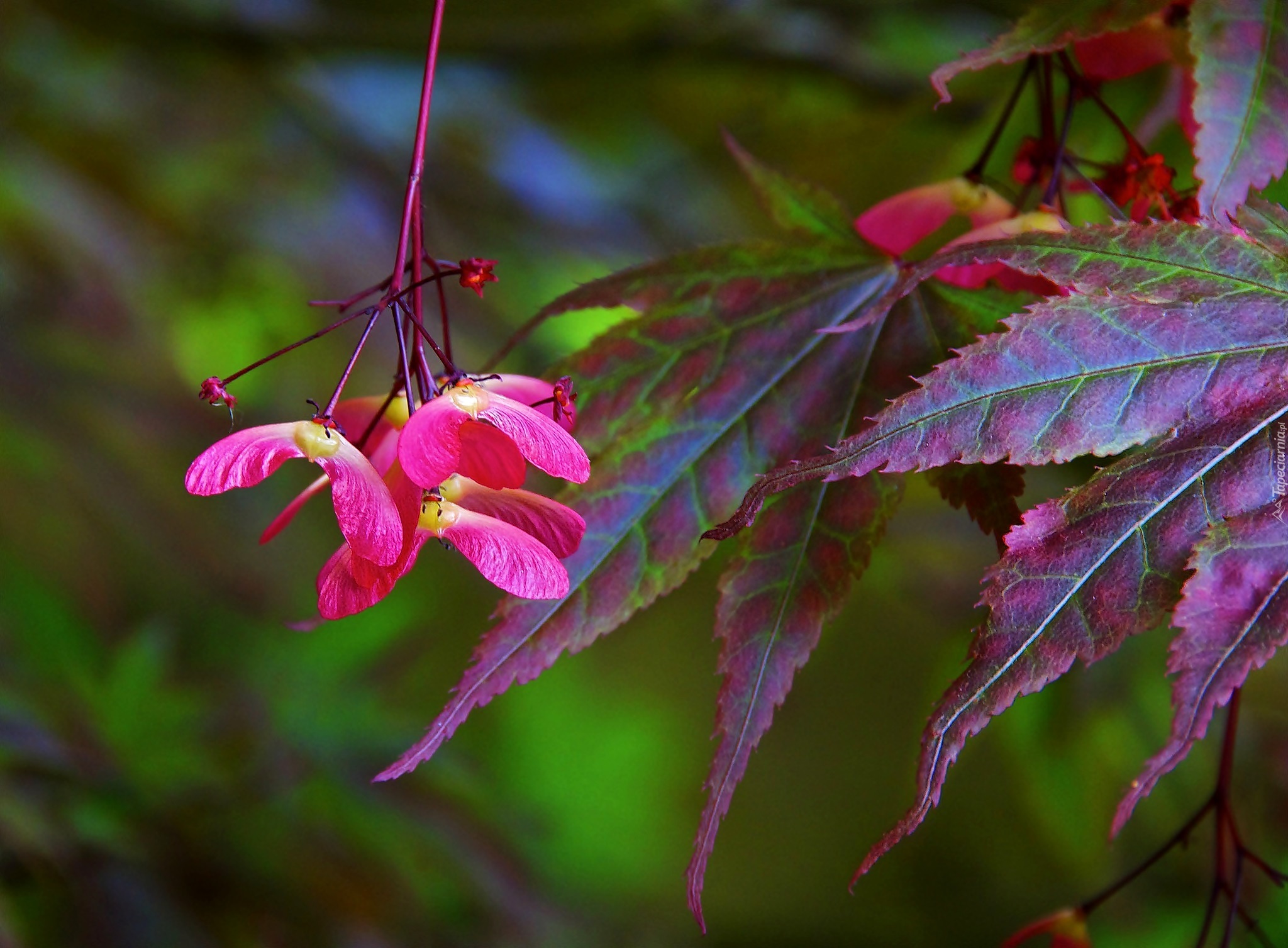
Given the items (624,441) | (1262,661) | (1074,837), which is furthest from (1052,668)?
(1074,837)

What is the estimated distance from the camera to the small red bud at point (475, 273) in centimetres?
28

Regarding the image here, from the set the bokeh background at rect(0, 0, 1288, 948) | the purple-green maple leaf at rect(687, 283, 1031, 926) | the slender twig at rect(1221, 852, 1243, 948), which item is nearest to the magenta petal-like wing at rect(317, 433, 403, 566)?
the purple-green maple leaf at rect(687, 283, 1031, 926)

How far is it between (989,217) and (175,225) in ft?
3.04

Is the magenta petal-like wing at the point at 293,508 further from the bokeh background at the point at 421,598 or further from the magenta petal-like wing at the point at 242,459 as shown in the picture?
the bokeh background at the point at 421,598

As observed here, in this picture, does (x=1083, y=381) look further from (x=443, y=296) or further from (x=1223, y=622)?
(x=443, y=296)

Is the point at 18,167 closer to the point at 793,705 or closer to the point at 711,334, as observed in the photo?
the point at 711,334

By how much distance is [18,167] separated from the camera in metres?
0.90

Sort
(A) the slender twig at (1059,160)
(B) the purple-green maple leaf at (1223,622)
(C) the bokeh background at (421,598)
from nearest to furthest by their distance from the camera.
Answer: (B) the purple-green maple leaf at (1223,622) → (A) the slender twig at (1059,160) → (C) the bokeh background at (421,598)

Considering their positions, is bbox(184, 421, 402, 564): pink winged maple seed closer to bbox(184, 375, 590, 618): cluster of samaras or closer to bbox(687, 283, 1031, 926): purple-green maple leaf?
bbox(184, 375, 590, 618): cluster of samaras

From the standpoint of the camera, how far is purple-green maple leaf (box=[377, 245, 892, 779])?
1.03 ft

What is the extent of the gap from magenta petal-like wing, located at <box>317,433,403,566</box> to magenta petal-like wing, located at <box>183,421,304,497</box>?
11 millimetres

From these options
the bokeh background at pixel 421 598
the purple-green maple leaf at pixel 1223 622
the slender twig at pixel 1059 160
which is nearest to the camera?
the purple-green maple leaf at pixel 1223 622

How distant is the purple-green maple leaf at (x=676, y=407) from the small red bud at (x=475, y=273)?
6 cm

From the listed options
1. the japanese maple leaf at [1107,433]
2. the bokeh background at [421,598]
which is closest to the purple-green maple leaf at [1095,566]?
the japanese maple leaf at [1107,433]
